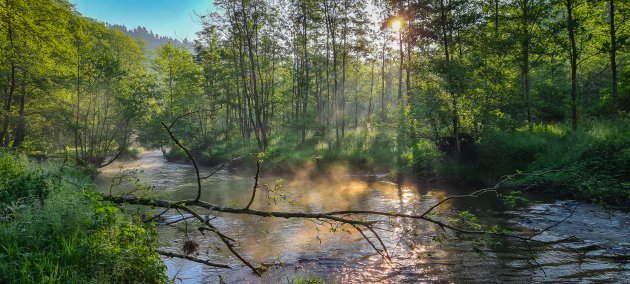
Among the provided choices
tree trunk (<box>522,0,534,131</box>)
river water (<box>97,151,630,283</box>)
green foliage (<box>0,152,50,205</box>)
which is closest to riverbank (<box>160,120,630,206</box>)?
river water (<box>97,151,630,283</box>)

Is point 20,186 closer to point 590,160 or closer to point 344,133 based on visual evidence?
point 590,160

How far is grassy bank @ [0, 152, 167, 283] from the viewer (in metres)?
4.49

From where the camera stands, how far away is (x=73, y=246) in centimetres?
500

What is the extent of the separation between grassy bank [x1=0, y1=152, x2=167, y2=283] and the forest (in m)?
0.03

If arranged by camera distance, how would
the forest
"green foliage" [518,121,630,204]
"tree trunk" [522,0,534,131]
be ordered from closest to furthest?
the forest < "green foliage" [518,121,630,204] < "tree trunk" [522,0,534,131]

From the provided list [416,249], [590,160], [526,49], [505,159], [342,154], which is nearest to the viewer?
[416,249]

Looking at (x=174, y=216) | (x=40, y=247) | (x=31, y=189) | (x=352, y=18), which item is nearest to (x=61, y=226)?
(x=40, y=247)

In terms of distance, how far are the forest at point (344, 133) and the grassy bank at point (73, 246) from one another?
0.10ft

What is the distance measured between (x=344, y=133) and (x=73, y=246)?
99.6 ft

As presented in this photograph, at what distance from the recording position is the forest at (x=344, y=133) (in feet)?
19.2

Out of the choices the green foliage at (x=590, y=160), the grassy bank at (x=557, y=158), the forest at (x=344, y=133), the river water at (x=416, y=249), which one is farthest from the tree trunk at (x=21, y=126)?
the green foliage at (x=590, y=160)

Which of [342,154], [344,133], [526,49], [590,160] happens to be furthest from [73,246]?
[344,133]

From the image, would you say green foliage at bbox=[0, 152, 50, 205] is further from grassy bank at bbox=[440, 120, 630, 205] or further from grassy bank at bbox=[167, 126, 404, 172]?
grassy bank at bbox=[167, 126, 404, 172]

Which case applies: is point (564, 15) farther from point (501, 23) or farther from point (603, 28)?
point (501, 23)
